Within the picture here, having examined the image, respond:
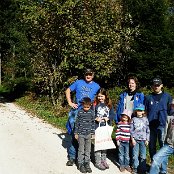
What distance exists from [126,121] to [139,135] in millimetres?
429

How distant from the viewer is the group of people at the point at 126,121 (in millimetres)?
7719

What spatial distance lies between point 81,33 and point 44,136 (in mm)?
6334

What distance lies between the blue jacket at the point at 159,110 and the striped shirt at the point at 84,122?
1.18 m

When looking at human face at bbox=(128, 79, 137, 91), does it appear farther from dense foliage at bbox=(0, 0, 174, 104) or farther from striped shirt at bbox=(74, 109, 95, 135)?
dense foliage at bbox=(0, 0, 174, 104)

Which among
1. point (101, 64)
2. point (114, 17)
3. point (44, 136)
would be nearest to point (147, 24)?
point (114, 17)

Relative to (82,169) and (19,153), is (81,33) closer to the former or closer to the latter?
(19,153)

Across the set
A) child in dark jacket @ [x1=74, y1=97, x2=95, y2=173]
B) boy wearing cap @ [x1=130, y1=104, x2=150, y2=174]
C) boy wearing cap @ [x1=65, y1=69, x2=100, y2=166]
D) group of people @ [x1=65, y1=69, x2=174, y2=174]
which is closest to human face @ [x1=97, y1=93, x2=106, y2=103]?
group of people @ [x1=65, y1=69, x2=174, y2=174]

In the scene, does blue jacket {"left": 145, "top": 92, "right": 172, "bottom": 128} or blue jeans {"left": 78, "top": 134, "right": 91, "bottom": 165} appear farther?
blue jeans {"left": 78, "top": 134, "right": 91, "bottom": 165}


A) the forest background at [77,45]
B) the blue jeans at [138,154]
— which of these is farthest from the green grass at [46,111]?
the blue jeans at [138,154]

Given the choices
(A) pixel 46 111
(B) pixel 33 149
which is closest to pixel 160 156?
(B) pixel 33 149

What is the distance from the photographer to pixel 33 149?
9625 mm

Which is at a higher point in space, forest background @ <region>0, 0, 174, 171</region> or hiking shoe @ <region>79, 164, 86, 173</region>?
forest background @ <region>0, 0, 174, 171</region>

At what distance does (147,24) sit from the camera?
21.6 meters

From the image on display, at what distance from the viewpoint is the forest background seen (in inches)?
645
